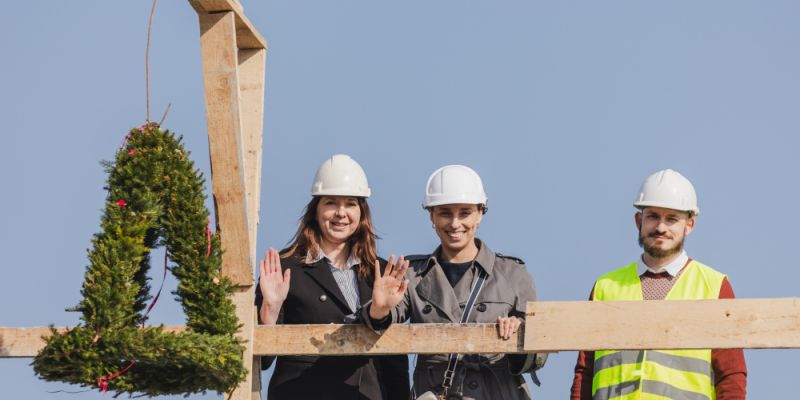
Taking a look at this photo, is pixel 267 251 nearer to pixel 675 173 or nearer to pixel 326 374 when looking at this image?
pixel 326 374

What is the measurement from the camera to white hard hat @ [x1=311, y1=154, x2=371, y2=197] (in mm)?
9594

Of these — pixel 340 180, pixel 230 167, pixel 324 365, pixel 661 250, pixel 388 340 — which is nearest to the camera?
A: pixel 388 340

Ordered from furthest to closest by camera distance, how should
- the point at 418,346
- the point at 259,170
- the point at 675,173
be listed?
the point at 675,173
the point at 259,170
the point at 418,346

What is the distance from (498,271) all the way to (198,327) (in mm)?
2131

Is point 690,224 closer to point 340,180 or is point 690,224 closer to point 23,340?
point 340,180

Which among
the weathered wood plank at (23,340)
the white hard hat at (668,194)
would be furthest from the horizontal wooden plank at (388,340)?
the white hard hat at (668,194)

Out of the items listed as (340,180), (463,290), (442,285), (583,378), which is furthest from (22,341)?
(583,378)

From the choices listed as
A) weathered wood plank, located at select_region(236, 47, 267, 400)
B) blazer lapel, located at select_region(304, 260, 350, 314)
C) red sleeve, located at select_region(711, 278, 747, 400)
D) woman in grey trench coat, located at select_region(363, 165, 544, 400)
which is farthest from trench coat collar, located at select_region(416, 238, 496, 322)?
red sleeve, located at select_region(711, 278, 747, 400)

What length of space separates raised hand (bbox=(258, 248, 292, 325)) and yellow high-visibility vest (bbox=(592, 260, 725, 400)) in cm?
208

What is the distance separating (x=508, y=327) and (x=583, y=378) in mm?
1063

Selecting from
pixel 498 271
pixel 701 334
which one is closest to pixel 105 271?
pixel 498 271

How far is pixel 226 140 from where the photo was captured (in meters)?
8.41

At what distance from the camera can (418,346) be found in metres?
8.29

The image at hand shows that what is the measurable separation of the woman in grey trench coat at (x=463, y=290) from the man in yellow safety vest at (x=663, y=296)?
1.58ft
